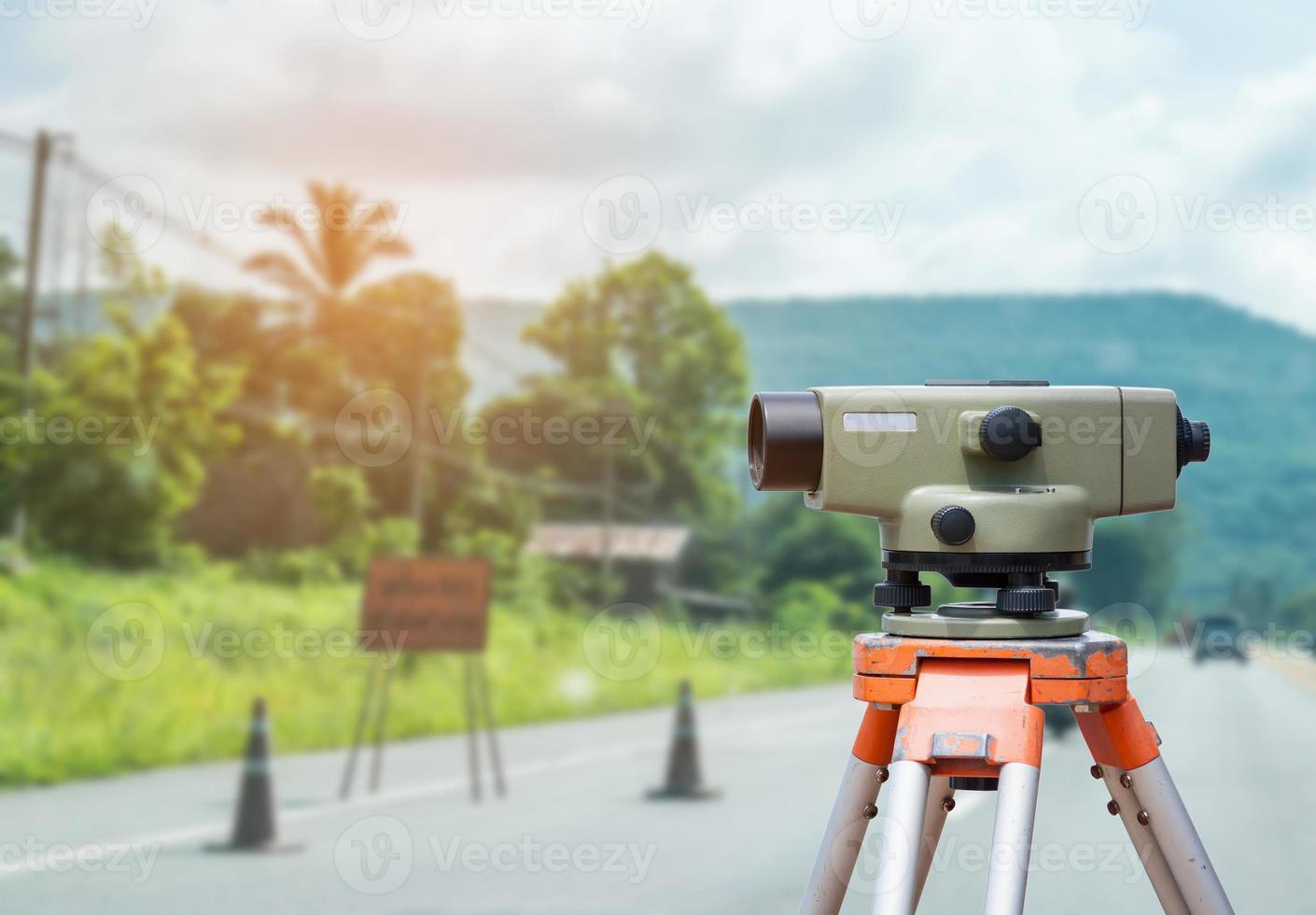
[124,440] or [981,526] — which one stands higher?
[124,440]

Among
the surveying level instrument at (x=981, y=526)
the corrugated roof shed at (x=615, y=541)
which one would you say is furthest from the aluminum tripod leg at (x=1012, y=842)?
the corrugated roof shed at (x=615, y=541)

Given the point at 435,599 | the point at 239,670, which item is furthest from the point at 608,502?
the point at 435,599

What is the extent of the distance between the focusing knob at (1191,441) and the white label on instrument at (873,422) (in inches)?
7.9

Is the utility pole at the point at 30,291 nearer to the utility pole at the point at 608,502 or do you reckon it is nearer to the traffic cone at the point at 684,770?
the utility pole at the point at 608,502

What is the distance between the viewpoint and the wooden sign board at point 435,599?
4.05 metres

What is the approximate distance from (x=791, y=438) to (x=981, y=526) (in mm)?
147

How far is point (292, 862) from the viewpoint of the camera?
3.22 m

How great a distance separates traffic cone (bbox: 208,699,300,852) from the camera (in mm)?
3217

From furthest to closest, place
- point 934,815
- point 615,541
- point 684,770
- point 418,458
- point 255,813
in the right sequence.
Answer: point 418,458, point 615,541, point 684,770, point 255,813, point 934,815

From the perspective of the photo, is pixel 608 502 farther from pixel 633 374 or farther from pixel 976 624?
pixel 976 624

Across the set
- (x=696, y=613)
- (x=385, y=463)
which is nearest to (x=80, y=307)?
(x=385, y=463)

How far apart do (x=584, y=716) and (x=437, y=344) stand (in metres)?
2.36

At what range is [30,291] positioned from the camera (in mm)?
7203

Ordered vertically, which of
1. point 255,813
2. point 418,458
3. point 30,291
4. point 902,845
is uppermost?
point 30,291
